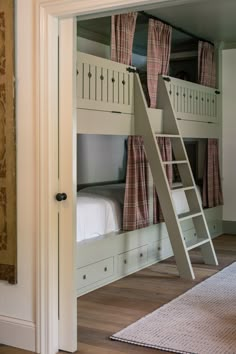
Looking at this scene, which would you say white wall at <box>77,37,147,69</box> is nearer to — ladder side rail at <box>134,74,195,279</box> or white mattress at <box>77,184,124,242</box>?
ladder side rail at <box>134,74,195,279</box>

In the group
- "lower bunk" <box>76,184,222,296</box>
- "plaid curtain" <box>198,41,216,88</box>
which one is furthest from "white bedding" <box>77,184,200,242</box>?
"plaid curtain" <box>198,41,216,88</box>

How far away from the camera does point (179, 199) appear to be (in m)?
5.71

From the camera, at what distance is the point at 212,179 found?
6.55 m

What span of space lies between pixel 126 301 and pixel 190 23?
11.0 ft

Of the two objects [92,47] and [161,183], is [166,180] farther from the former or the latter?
[92,47]

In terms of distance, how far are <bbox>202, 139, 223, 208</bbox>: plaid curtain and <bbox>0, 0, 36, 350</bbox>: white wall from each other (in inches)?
150

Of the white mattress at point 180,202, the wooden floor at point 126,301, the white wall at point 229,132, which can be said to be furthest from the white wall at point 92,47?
the wooden floor at point 126,301

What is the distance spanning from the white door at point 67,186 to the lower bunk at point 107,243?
3.50 ft

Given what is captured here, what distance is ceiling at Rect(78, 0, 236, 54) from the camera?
203 inches

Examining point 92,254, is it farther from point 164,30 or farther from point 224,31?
point 224,31

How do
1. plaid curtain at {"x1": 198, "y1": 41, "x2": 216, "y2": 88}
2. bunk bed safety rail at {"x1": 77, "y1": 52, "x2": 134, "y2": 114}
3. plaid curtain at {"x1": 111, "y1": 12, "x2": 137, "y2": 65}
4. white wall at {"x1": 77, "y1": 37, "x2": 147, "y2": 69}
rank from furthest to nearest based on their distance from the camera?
plaid curtain at {"x1": 198, "y1": 41, "x2": 216, "y2": 88}, white wall at {"x1": 77, "y1": 37, "x2": 147, "y2": 69}, plaid curtain at {"x1": 111, "y1": 12, "x2": 137, "y2": 65}, bunk bed safety rail at {"x1": 77, "y1": 52, "x2": 134, "y2": 114}

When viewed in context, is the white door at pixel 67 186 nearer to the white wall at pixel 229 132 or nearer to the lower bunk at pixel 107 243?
the lower bunk at pixel 107 243

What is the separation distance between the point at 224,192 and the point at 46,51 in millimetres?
4601

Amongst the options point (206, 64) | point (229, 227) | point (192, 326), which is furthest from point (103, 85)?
point (229, 227)
